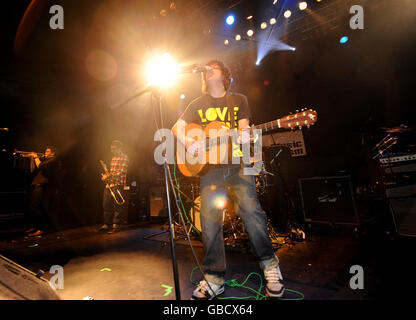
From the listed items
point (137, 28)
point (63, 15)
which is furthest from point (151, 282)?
point (137, 28)

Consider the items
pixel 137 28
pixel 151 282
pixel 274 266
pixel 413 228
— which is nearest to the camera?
pixel 274 266

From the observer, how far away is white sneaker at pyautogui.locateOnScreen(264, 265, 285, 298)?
73.3 inches

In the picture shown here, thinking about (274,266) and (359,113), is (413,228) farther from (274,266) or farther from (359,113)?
(359,113)

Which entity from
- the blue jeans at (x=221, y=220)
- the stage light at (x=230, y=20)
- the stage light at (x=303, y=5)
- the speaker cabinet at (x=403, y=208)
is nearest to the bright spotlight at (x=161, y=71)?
the blue jeans at (x=221, y=220)

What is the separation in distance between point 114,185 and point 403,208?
665 centimetres

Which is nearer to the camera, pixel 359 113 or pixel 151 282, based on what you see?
pixel 151 282

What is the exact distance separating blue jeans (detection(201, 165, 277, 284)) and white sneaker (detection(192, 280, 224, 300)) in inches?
2.1

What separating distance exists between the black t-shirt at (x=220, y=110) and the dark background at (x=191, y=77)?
2.34 meters

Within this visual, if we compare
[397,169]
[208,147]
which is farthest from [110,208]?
[397,169]

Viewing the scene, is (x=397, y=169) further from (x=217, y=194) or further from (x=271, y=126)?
(x=217, y=194)

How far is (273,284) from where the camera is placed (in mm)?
1900

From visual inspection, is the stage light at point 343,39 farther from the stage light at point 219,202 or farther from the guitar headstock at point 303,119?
the stage light at point 219,202
